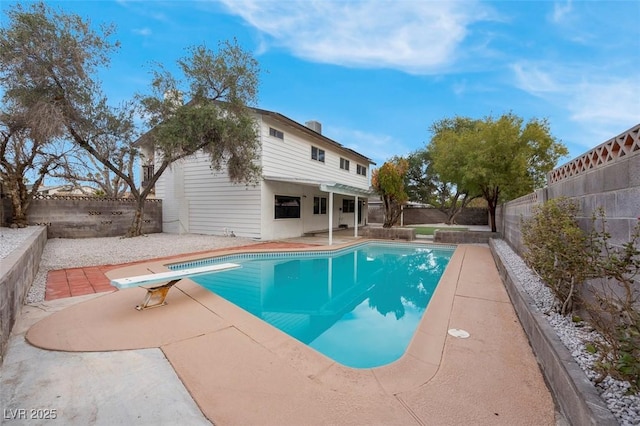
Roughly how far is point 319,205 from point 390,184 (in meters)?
4.31

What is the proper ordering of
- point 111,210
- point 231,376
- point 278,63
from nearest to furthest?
point 231,376, point 111,210, point 278,63

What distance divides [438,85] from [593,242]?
58.5 feet

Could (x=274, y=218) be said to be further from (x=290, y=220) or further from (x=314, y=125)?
(x=314, y=125)

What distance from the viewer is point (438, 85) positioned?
1853 centimetres

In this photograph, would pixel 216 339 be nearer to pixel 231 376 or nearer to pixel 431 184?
pixel 231 376

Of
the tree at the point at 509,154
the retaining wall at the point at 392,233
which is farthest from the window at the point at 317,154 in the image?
the tree at the point at 509,154

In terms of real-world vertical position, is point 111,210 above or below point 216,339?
above

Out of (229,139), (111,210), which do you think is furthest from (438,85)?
(111,210)

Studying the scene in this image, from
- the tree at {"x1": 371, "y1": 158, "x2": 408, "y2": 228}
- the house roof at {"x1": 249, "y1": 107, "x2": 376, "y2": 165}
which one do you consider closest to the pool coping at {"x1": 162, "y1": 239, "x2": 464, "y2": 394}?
the house roof at {"x1": 249, "y1": 107, "x2": 376, "y2": 165}

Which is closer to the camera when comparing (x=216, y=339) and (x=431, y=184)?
(x=216, y=339)

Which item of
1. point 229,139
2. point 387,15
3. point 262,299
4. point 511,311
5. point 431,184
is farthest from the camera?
point 431,184

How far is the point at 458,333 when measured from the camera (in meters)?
4.05

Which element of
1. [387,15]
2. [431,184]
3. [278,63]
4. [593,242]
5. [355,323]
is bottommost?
[355,323]

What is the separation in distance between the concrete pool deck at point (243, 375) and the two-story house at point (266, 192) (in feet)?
28.1
